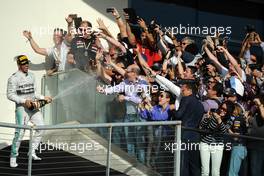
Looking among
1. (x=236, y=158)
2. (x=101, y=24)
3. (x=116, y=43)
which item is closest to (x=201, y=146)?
(x=236, y=158)

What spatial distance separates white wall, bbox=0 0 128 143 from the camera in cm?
1221

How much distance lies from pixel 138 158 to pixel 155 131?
486mm

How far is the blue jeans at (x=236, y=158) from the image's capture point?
28.7 ft

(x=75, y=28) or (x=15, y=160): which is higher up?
(x=75, y=28)

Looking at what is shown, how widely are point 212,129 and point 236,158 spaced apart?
0.52 meters

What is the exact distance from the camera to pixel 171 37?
12.1 metres

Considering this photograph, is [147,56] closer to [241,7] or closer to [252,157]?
[252,157]

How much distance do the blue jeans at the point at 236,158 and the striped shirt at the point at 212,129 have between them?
0.24m

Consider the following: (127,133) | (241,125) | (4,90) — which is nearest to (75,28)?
(4,90)

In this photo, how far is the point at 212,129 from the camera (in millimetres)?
8891

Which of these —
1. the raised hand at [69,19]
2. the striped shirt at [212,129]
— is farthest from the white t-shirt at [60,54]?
the striped shirt at [212,129]

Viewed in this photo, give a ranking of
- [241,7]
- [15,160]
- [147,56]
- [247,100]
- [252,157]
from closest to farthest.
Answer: [252,157] < [15,160] < [247,100] < [147,56] < [241,7]

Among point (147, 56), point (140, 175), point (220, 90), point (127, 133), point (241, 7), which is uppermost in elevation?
point (241, 7)

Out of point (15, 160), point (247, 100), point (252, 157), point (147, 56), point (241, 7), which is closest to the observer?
point (252, 157)
